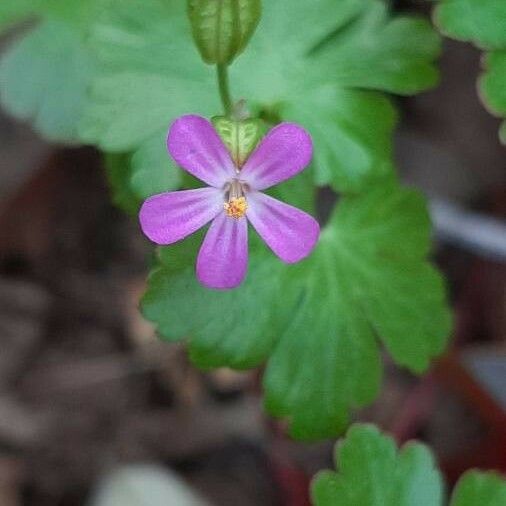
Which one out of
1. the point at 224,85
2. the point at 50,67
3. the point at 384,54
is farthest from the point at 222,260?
the point at 50,67

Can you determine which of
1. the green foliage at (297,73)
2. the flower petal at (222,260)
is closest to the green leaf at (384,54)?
the green foliage at (297,73)

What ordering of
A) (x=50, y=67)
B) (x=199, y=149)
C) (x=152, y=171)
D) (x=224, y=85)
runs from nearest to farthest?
(x=199, y=149)
(x=224, y=85)
(x=152, y=171)
(x=50, y=67)

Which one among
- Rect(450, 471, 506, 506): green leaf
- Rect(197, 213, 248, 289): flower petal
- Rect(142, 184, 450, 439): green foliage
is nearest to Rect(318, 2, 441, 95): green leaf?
Rect(142, 184, 450, 439): green foliage

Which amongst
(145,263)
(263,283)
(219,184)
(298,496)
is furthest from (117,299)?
(219,184)

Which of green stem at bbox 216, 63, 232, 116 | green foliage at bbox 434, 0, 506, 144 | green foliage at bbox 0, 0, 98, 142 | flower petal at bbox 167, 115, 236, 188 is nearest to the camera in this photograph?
flower petal at bbox 167, 115, 236, 188

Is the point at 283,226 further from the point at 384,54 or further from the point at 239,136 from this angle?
the point at 384,54

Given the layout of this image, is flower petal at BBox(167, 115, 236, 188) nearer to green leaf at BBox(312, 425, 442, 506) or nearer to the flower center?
the flower center

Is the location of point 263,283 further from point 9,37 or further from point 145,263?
point 9,37
